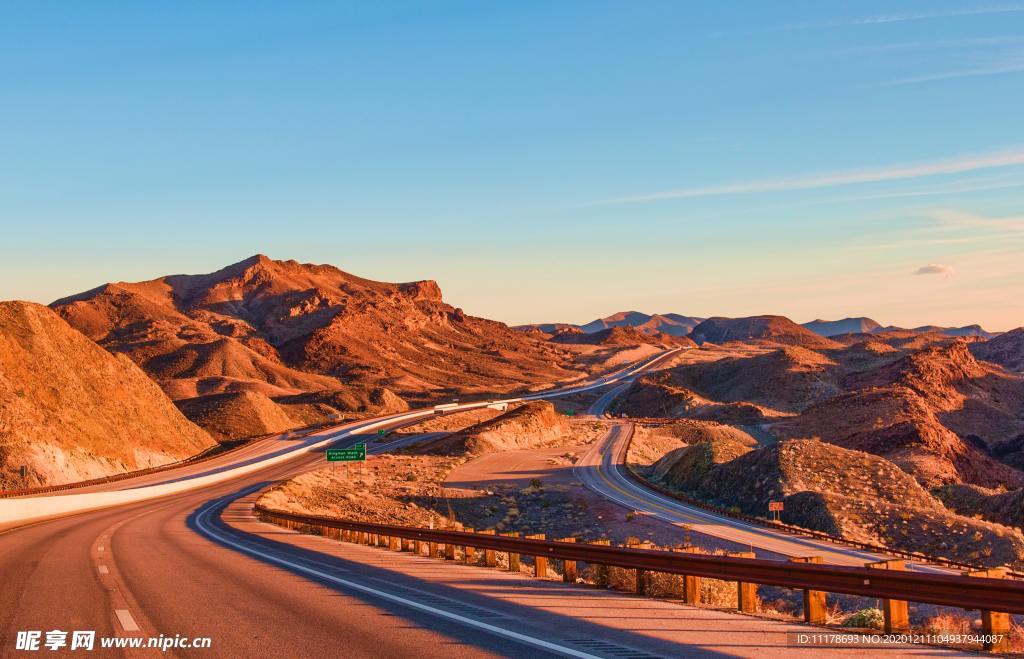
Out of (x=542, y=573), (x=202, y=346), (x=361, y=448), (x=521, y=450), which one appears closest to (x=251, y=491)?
(x=361, y=448)

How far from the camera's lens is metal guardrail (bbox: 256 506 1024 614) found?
880cm

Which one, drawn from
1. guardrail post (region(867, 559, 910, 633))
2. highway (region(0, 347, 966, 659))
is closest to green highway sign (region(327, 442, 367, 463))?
highway (region(0, 347, 966, 659))

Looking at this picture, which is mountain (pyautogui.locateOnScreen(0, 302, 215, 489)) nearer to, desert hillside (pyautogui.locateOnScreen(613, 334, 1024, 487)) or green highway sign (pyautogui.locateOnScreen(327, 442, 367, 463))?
green highway sign (pyautogui.locateOnScreen(327, 442, 367, 463))

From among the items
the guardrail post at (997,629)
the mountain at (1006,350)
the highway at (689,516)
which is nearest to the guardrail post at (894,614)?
the guardrail post at (997,629)

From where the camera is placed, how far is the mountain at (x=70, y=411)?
6750cm

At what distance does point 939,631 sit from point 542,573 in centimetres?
792

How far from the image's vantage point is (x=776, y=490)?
184 ft

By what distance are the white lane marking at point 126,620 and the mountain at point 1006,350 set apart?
181049mm

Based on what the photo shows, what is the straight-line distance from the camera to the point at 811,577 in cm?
1081

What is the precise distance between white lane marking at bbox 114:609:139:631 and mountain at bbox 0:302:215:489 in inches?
2294

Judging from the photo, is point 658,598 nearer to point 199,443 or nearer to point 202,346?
point 199,443

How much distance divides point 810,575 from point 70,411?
77006mm

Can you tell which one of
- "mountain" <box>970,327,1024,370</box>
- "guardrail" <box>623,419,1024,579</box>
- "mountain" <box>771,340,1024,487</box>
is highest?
"mountain" <box>970,327,1024,370</box>

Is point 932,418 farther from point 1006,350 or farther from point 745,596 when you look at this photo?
point 1006,350
